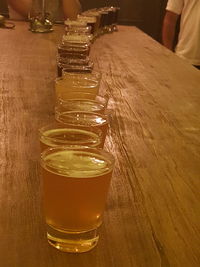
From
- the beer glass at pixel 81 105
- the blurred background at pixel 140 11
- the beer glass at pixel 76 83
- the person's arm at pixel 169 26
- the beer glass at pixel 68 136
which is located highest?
the beer glass at pixel 68 136

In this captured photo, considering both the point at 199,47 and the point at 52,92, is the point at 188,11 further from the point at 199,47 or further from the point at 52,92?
the point at 52,92

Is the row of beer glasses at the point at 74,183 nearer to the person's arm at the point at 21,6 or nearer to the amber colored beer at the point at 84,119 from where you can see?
the amber colored beer at the point at 84,119

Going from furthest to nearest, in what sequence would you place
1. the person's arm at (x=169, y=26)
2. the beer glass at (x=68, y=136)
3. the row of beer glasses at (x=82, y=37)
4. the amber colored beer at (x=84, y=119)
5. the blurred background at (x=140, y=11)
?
1. the blurred background at (x=140, y=11)
2. the person's arm at (x=169, y=26)
3. the row of beer glasses at (x=82, y=37)
4. the amber colored beer at (x=84, y=119)
5. the beer glass at (x=68, y=136)

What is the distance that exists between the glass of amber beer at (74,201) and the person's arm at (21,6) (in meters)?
3.52

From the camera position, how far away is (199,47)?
162 inches

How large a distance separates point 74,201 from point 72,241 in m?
0.05

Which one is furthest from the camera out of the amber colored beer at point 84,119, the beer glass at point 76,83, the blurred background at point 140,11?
the blurred background at point 140,11

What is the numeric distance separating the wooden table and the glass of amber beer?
0.02 meters

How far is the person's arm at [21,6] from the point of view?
4090 millimetres

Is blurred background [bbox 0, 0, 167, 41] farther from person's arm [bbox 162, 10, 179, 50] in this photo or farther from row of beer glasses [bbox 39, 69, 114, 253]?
row of beer glasses [bbox 39, 69, 114, 253]

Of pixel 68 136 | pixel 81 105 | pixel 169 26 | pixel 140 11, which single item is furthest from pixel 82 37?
pixel 140 11

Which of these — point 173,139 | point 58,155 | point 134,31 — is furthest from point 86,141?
point 134,31

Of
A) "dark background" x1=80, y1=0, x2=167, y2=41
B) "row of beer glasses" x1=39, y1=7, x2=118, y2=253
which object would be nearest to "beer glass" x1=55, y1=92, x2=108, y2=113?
"row of beer glasses" x1=39, y1=7, x2=118, y2=253

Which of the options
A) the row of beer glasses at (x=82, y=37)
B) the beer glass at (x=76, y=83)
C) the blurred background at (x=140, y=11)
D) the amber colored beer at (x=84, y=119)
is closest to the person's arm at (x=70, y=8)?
the row of beer glasses at (x=82, y=37)
